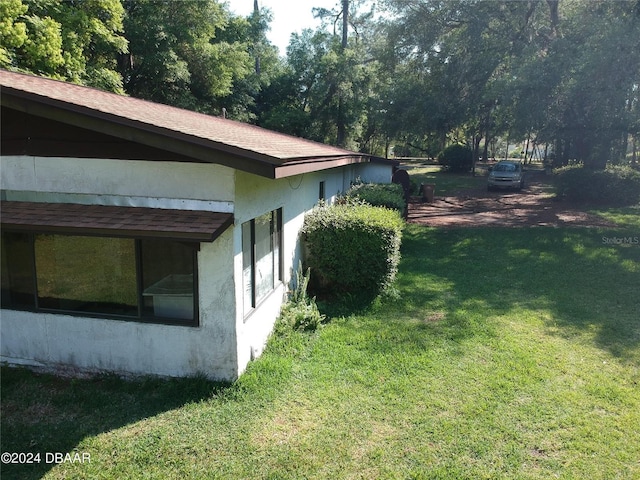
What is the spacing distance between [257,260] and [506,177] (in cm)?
2214

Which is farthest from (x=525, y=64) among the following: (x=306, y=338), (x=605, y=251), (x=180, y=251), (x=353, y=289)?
(x=180, y=251)

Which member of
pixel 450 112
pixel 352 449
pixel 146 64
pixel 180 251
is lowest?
pixel 352 449

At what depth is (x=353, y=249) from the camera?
817 centimetres

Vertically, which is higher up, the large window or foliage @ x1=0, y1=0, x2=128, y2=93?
foliage @ x1=0, y1=0, x2=128, y2=93

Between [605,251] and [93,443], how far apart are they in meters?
13.2

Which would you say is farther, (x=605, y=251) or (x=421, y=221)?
(x=421, y=221)

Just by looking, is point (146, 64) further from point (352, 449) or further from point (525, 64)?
point (352, 449)

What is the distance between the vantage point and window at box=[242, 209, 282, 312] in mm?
5750

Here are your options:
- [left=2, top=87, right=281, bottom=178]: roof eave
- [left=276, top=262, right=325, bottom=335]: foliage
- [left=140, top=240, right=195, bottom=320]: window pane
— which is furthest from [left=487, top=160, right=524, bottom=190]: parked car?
[left=140, top=240, right=195, bottom=320]: window pane

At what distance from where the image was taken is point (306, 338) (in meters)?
6.77

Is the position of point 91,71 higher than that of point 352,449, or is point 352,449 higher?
point 91,71

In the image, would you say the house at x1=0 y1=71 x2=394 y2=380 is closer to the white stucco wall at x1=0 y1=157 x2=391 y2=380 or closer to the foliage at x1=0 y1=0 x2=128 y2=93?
the white stucco wall at x1=0 y1=157 x2=391 y2=380

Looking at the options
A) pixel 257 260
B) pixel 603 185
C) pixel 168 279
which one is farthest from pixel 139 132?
pixel 603 185

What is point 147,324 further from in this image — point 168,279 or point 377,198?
point 377,198
